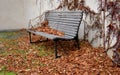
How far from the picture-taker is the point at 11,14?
1034cm

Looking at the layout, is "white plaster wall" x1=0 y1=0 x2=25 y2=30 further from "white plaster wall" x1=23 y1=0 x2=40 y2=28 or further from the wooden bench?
the wooden bench

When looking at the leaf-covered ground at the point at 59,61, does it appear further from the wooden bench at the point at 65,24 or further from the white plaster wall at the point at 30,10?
the white plaster wall at the point at 30,10

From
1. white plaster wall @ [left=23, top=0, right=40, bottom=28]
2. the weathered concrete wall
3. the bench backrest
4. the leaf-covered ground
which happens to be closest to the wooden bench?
the bench backrest

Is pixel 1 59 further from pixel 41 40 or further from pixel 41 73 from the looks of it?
pixel 41 40

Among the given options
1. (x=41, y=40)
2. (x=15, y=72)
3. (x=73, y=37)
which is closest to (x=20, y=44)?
(x=41, y=40)

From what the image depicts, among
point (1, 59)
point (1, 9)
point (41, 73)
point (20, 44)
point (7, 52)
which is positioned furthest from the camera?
point (1, 9)

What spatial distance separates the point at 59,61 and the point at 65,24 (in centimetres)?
136

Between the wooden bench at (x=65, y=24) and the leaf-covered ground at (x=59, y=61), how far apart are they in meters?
0.32

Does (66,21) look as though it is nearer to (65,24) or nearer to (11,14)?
(65,24)

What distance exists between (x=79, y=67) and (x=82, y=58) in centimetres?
49

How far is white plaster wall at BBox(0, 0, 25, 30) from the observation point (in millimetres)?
10216

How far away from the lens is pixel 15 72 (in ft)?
14.2

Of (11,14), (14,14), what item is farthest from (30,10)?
(11,14)

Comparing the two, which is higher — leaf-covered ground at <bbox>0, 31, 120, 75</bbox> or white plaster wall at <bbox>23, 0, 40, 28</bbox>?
white plaster wall at <bbox>23, 0, 40, 28</bbox>
